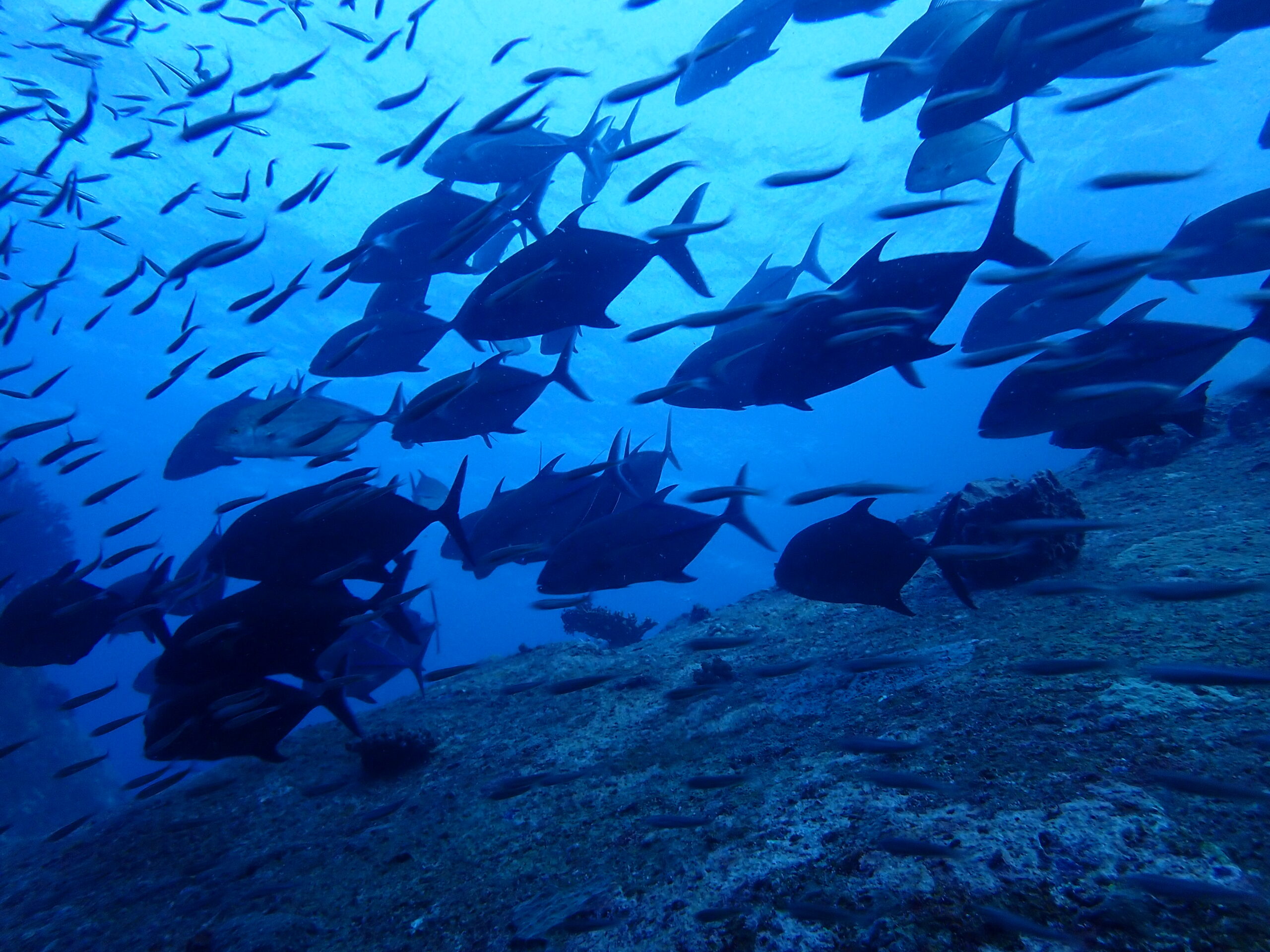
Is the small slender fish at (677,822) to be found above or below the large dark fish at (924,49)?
below

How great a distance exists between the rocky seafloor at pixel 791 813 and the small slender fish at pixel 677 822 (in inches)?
1.5

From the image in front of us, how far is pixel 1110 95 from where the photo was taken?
346cm

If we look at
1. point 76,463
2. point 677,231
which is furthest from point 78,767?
point 677,231

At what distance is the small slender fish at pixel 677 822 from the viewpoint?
2783 millimetres

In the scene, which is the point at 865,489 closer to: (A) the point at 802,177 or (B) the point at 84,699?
(A) the point at 802,177

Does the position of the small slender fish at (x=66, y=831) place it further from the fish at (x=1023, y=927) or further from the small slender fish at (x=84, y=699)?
the fish at (x=1023, y=927)

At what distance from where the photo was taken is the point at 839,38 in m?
20.2

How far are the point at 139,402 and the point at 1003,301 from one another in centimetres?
5350

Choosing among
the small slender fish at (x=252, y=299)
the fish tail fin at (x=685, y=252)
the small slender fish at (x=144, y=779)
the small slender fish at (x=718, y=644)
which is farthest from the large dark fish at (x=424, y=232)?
the small slender fish at (x=144, y=779)

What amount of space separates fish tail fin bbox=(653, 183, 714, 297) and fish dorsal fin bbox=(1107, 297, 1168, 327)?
263cm

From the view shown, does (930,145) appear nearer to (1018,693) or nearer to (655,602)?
(1018,693)

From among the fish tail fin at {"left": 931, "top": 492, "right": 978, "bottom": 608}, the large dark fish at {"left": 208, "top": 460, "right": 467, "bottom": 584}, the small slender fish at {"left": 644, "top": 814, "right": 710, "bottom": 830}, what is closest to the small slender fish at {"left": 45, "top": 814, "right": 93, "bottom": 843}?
the large dark fish at {"left": 208, "top": 460, "right": 467, "bottom": 584}

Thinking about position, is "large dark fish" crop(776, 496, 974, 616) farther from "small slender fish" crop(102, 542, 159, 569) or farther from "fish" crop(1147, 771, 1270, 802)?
"small slender fish" crop(102, 542, 159, 569)

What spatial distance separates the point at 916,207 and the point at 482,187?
18.4 m
